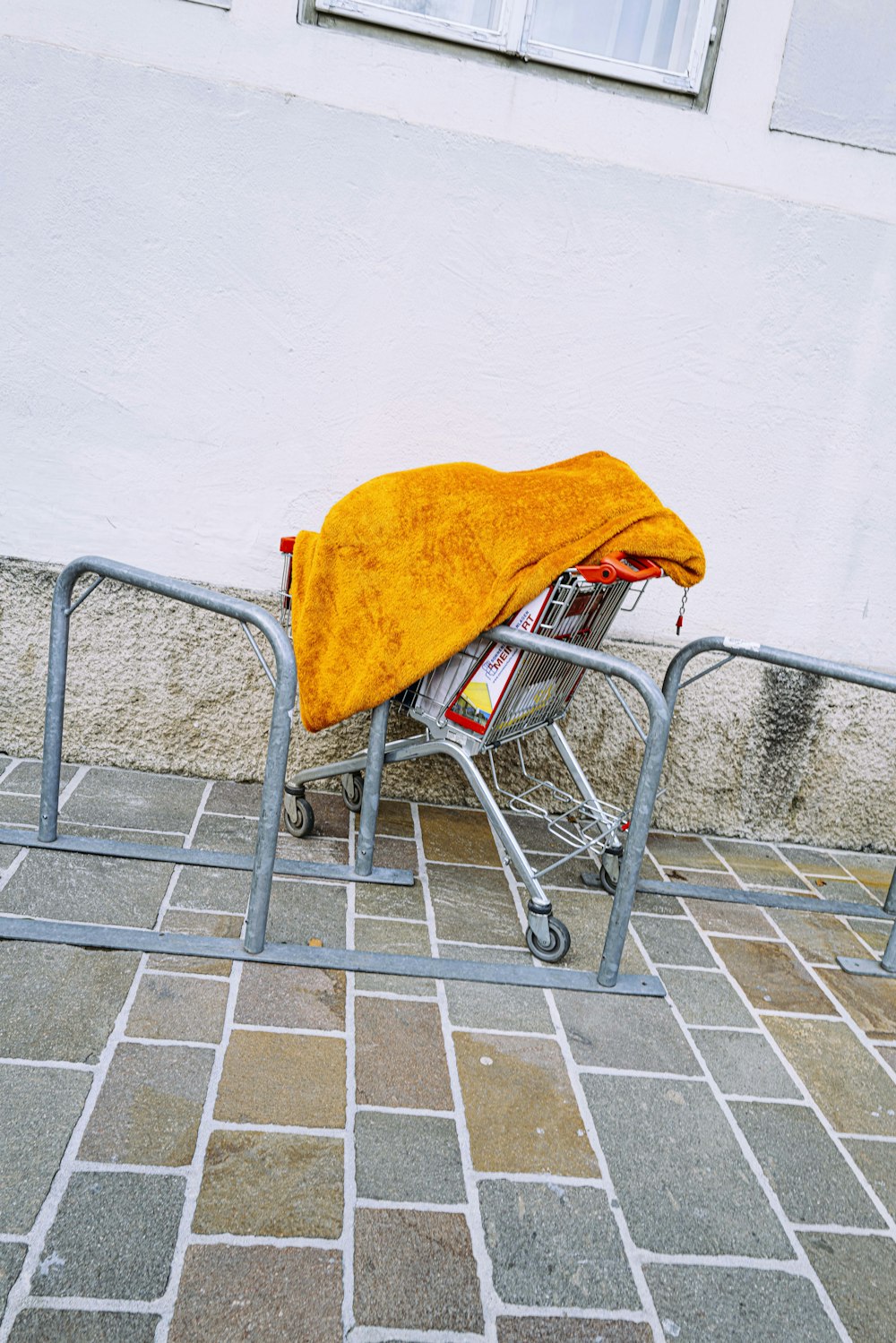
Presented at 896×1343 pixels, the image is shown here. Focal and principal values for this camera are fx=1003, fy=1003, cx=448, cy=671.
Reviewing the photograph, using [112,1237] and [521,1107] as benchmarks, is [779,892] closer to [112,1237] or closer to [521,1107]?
[521,1107]

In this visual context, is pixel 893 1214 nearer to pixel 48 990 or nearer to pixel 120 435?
pixel 48 990

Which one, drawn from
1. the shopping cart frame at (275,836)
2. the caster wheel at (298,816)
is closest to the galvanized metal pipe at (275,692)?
the shopping cart frame at (275,836)

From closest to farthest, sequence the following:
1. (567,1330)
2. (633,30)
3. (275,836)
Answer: (567,1330) < (275,836) < (633,30)

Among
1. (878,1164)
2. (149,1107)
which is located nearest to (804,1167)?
(878,1164)

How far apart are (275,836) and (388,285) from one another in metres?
2.12

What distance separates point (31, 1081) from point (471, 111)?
3301 millimetres

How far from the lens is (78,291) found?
3.54 m

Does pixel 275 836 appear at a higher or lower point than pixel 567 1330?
higher

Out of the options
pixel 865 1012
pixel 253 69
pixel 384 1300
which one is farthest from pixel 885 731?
pixel 253 69

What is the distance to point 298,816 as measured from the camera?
346cm

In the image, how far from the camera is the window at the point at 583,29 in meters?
3.48

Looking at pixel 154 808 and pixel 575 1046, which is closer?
pixel 575 1046

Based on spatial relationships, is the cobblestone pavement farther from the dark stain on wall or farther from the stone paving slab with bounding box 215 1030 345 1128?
the dark stain on wall


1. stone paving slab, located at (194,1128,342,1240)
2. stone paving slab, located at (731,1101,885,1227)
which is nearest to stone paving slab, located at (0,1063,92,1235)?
stone paving slab, located at (194,1128,342,1240)
